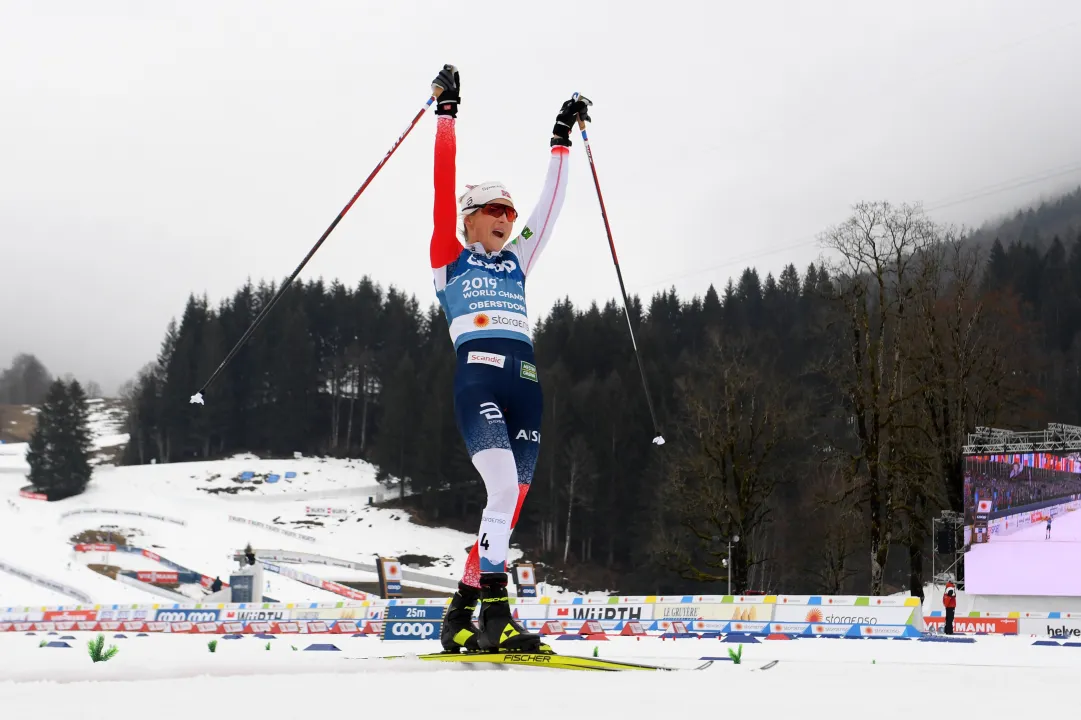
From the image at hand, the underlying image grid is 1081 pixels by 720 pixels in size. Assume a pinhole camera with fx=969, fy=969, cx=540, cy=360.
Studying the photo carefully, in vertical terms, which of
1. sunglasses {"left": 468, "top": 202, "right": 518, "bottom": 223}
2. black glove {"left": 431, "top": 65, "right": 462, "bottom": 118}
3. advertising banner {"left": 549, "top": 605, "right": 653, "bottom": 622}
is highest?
black glove {"left": 431, "top": 65, "right": 462, "bottom": 118}

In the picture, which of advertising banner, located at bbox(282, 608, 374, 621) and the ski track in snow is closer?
advertising banner, located at bbox(282, 608, 374, 621)

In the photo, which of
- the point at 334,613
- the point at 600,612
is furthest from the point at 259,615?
the point at 600,612

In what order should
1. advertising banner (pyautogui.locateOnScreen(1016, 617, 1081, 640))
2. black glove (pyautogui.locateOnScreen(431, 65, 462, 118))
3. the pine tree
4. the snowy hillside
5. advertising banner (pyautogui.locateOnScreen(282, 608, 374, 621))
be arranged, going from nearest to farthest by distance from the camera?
black glove (pyautogui.locateOnScreen(431, 65, 462, 118)) < advertising banner (pyautogui.locateOnScreen(282, 608, 374, 621)) < advertising banner (pyautogui.locateOnScreen(1016, 617, 1081, 640)) < the snowy hillside < the pine tree

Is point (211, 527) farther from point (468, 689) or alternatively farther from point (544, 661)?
point (468, 689)

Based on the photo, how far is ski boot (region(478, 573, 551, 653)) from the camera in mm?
4441

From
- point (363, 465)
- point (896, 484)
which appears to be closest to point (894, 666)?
point (896, 484)

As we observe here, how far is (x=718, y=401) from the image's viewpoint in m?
46.4

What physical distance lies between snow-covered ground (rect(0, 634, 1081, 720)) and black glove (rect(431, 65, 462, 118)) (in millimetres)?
3017

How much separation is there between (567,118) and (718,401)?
4123cm

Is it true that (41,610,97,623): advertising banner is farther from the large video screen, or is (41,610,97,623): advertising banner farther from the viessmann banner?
the large video screen

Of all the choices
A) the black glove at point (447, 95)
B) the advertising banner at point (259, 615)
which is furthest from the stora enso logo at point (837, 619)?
the black glove at point (447, 95)

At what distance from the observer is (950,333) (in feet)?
95.5

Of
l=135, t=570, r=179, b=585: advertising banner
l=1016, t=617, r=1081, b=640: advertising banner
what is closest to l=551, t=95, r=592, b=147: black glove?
l=1016, t=617, r=1081, b=640: advertising banner

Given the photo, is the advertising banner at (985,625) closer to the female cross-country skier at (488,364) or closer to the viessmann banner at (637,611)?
the viessmann banner at (637,611)
